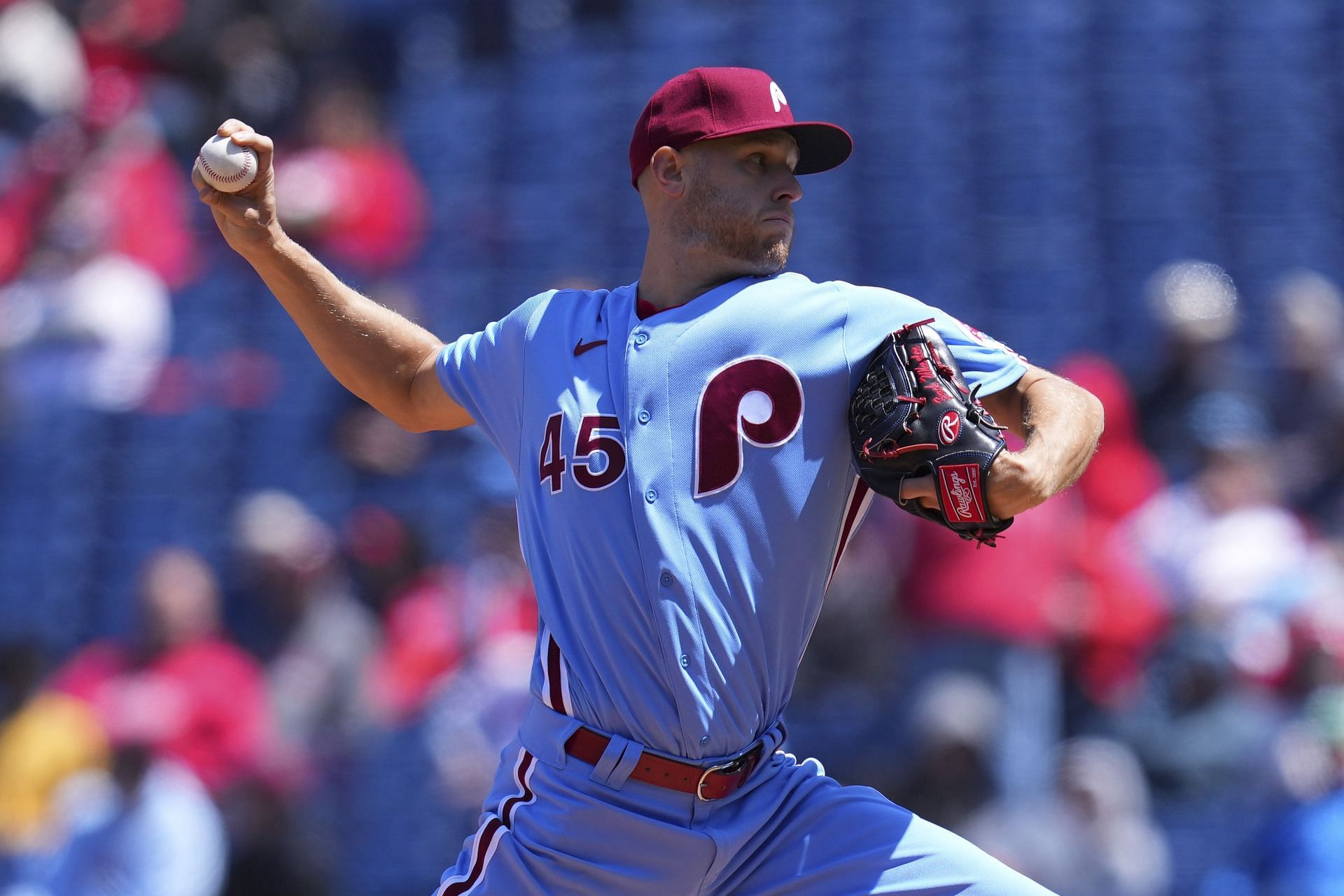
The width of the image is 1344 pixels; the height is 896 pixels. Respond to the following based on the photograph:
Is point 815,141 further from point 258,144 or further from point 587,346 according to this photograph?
point 258,144

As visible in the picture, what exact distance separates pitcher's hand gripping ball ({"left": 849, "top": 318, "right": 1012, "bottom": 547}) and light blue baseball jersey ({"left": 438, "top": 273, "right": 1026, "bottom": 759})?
61mm

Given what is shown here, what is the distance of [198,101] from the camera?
358 inches

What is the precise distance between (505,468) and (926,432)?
15.0 ft

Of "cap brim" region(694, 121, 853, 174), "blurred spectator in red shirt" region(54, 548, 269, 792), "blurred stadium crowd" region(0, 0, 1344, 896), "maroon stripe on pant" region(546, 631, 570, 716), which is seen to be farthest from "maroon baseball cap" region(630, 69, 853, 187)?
"blurred spectator in red shirt" region(54, 548, 269, 792)

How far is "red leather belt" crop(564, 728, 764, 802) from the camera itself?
2.69 m

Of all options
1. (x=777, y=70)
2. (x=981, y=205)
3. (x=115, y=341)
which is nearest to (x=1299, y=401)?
(x=981, y=205)

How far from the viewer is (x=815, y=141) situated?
301cm

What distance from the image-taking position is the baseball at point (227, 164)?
3049 mm

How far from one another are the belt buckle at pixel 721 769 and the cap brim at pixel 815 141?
1.04 meters

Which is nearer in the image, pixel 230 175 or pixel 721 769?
pixel 721 769

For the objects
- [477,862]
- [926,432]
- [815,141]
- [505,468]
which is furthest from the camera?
[505,468]

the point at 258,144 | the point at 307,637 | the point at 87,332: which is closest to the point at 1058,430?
the point at 258,144

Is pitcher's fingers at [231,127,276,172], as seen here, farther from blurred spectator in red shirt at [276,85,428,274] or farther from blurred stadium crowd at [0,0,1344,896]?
blurred spectator in red shirt at [276,85,428,274]

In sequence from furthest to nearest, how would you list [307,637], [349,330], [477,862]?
1. [307,637]
2. [349,330]
3. [477,862]
